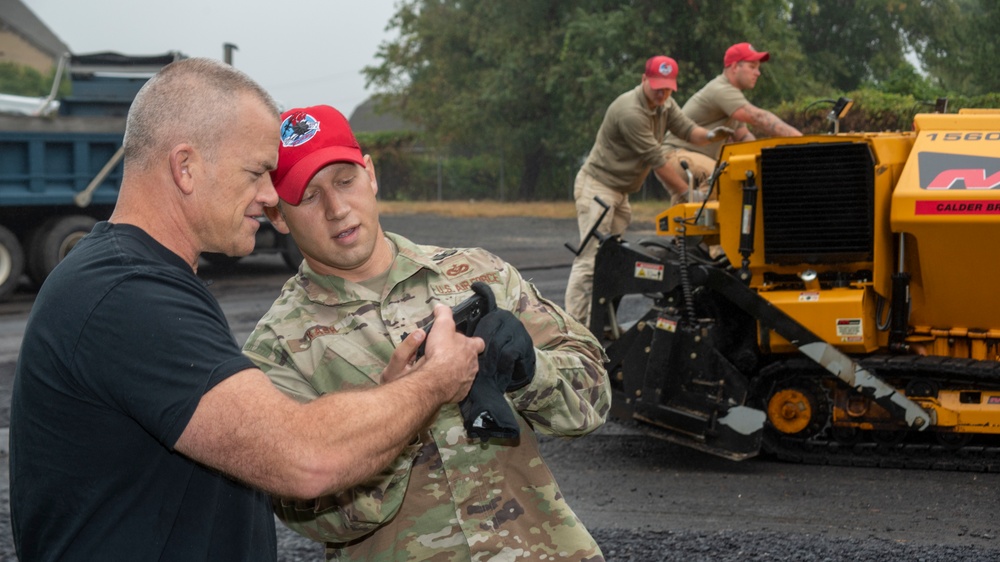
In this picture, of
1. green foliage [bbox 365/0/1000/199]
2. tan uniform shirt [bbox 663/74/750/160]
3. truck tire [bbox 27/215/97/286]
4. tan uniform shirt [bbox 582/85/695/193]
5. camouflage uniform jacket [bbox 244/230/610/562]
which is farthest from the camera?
green foliage [bbox 365/0/1000/199]

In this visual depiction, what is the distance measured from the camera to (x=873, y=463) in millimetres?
6645

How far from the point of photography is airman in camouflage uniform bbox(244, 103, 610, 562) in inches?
99.6

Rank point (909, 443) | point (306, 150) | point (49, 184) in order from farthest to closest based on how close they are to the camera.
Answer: point (49, 184)
point (909, 443)
point (306, 150)

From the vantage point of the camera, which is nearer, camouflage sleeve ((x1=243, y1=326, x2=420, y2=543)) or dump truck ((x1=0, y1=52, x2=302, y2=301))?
camouflage sleeve ((x1=243, y1=326, x2=420, y2=543))

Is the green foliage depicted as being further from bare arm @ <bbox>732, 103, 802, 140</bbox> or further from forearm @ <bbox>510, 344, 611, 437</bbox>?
forearm @ <bbox>510, 344, 611, 437</bbox>

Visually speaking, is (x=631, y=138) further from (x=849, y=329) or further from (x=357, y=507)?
(x=357, y=507)

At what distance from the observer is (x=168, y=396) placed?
195 centimetres

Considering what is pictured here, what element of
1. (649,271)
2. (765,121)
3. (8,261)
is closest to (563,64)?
(8,261)

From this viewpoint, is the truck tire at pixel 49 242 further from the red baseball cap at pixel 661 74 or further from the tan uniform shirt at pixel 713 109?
the red baseball cap at pixel 661 74

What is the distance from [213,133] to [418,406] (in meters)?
0.63

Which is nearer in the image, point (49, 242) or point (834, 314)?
point (834, 314)

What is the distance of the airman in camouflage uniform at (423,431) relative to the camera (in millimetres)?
2529

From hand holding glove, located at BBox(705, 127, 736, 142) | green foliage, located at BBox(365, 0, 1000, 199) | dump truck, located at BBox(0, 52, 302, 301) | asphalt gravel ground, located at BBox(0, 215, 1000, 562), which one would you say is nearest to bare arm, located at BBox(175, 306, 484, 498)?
asphalt gravel ground, located at BBox(0, 215, 1000, 562)

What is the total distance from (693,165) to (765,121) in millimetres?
863
